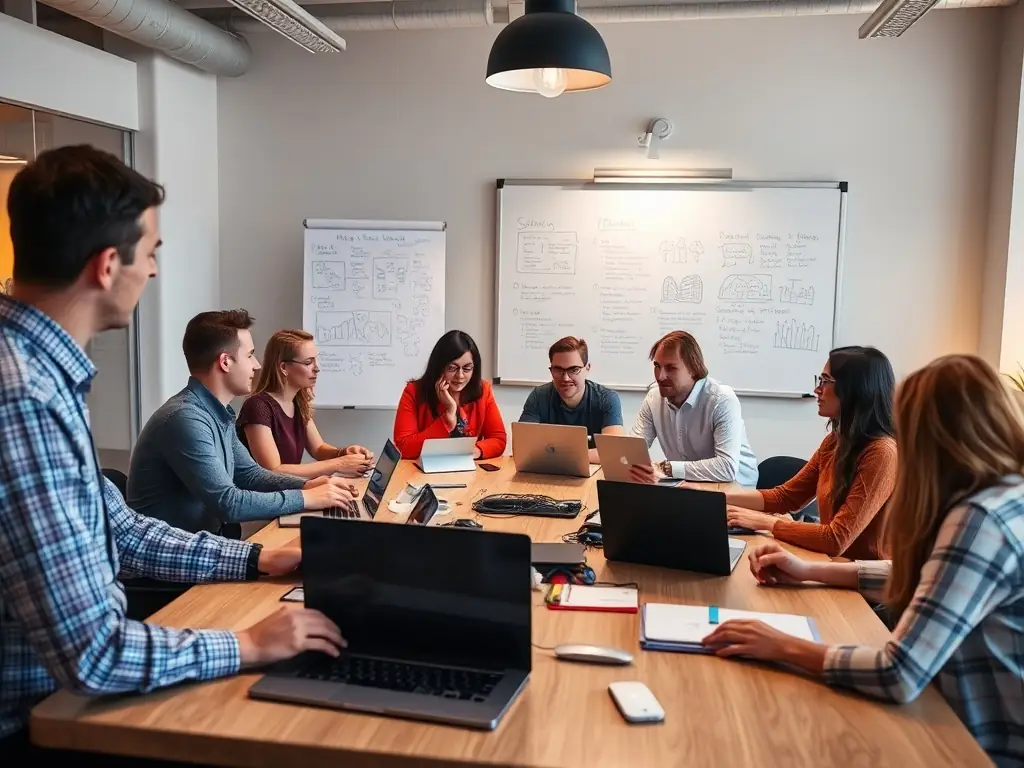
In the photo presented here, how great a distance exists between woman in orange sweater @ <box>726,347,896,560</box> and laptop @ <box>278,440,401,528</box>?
1060mm

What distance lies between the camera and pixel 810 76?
190 inches

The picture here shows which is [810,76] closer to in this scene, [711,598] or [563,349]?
[563,349]

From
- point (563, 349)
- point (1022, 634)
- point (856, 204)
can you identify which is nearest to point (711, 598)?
point (1022, 634)

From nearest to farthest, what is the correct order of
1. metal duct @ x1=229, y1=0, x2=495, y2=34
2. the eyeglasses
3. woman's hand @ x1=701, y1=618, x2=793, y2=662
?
1. woman's hand @ x1=701, y1=618, x2=793, y2=662
2. the eyeglasses
3. metal duct @ x1=229, y1=0, x2=495, y2=34

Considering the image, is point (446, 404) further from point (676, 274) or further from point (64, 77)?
point (64, 77)

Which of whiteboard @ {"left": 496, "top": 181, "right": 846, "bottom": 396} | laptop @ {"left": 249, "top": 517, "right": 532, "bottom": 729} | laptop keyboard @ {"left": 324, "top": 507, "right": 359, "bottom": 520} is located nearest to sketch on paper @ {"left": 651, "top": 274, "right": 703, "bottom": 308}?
whiteboard @ {"left": 496, "top": 181, "right": 846, "bottom": 396}

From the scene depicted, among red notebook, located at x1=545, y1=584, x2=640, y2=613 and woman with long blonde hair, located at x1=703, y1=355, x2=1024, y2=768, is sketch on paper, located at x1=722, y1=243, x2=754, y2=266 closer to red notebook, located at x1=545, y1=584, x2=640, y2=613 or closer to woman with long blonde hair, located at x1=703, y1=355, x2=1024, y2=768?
red notebook, located at x1=545, y1=584, x2=640, y2=613

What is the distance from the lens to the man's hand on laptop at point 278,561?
2049 millimetres

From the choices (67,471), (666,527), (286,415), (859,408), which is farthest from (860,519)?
(286,415)

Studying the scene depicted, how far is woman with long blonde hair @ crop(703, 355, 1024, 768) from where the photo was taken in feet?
4.90

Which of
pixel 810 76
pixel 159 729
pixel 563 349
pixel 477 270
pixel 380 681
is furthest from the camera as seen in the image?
pixel 477 270

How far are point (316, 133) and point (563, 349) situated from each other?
7.39 ft

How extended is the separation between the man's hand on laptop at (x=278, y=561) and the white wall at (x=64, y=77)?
9.48ft

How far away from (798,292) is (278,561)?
3.62 metres
